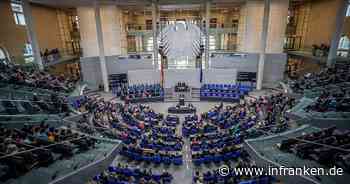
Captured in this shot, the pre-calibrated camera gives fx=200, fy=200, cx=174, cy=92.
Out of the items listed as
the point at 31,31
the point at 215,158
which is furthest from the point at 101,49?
the point at 215,158

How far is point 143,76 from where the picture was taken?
80.1 feet

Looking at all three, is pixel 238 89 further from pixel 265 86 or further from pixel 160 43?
pixel 160 43

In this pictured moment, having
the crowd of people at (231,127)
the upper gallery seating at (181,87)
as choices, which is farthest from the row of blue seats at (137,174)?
the upper gallery seating at (181,87)

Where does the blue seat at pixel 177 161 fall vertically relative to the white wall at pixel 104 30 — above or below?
below

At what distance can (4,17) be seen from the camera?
60.2 feet

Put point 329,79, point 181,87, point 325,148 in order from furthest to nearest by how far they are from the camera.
Result: 1. point 181,87
2. point 329,79
3. point 325,148

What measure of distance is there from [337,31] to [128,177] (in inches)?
885

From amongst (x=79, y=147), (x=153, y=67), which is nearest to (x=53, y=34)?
(x=153, y=67)

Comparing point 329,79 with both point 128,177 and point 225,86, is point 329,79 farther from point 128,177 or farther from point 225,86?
point 128,177

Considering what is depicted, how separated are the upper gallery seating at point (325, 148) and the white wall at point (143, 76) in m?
18.0

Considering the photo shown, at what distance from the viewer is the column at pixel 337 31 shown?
18.4 m

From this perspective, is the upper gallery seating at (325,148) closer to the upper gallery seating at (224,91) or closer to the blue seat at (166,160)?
the blue seat at (166,160)

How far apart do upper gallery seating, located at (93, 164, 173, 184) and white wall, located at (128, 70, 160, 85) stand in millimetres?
15444

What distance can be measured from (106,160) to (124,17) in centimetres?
2545
